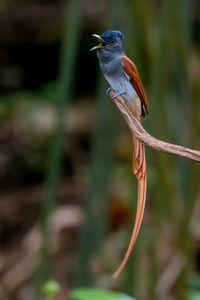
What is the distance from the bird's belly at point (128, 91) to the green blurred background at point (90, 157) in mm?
1199

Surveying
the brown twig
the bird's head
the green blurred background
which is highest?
the bird's head

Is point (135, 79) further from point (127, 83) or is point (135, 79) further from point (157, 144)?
point (157, 144)

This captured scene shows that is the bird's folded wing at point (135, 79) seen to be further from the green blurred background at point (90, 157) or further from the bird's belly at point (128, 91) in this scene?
the green blurred background at point (90, 157)

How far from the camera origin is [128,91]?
3.96ft

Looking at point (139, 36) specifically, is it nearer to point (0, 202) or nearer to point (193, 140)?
point (193, 140)

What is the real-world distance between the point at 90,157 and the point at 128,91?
2.32 m

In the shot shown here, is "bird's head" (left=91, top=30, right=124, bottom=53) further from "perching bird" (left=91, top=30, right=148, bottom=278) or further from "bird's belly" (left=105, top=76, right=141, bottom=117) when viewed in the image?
Answer: "bird's belly" (left=105, top=76, right=141, bottom=117)

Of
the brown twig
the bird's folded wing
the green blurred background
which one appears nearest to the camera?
the brown twig

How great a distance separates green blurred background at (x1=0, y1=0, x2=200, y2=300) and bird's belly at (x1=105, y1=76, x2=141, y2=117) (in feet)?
3.93

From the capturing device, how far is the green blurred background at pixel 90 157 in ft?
8.98

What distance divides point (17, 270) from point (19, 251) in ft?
1.33

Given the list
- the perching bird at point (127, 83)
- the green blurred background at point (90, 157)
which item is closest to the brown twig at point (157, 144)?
the perching bird at point (127, 83)

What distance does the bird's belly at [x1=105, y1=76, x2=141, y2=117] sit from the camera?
1.16 meters

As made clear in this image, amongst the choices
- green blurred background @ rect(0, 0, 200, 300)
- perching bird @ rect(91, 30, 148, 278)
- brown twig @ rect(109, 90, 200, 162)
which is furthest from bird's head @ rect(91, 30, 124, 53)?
green blurred background @ rect(0, 0, 200, 300)
